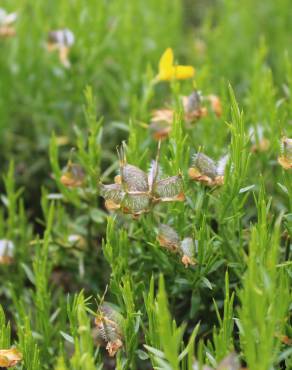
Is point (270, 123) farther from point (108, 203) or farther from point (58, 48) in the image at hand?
point (58, 48)

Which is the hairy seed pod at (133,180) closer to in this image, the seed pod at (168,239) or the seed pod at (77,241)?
the seed pod at (168,239)

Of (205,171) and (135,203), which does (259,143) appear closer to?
(205,171)

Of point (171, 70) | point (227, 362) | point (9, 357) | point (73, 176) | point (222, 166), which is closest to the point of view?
point (227, 362)

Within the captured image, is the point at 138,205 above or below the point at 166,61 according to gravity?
below

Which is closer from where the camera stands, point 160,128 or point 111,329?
point 111,329

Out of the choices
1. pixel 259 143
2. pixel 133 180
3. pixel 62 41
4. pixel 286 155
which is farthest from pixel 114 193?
pixel 62 41

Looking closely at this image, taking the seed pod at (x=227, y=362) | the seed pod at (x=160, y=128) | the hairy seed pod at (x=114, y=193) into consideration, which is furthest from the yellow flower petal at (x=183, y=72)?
the seed pod at (x=227, y=362)
